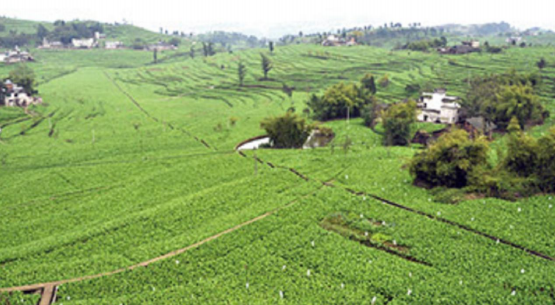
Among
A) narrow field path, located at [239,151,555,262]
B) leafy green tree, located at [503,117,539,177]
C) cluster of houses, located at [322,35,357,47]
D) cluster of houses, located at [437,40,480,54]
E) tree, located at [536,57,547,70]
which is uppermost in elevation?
cluster of houses, located at [322,35,357,47]

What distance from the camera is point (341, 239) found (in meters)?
32.8

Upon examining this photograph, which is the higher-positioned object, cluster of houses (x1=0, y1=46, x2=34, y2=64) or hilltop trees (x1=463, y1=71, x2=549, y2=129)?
cluster of houses (x1=0, y1=46, x2=34, y2=64)

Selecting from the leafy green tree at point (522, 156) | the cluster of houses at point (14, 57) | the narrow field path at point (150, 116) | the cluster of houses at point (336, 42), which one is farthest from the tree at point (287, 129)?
the cluster of houses at point (14, 57)

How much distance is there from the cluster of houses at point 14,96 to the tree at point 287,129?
211 ft

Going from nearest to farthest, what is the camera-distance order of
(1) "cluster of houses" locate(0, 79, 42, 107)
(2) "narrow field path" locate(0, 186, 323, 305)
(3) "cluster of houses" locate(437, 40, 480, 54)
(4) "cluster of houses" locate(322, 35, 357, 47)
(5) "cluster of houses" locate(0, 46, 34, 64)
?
(2) "narrow field path" locate(0, 186, 323, 305) → (1) "cluster of houses" locate(0, 79, 42, 107) → (3) "cluster of houses" locate(437, 40, 480, 54) → (5) "cluster of houses" locate(0, 46, 34, 64) → (4) "cluster of houses" locate(322, 35, 357, 47)

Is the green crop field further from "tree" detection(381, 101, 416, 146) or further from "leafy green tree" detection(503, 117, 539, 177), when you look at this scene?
"leafy green tree" detection(503, 117, 539, 177)

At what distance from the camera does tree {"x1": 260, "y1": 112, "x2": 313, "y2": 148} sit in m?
62.2

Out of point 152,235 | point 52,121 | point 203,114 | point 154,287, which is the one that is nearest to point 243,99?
point 203,114

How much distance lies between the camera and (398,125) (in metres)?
62.4

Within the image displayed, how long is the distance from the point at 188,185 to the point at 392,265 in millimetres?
26748

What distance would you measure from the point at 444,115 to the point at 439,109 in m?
1.46

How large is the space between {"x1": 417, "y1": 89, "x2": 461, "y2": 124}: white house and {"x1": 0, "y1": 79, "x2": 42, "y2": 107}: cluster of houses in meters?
88.4

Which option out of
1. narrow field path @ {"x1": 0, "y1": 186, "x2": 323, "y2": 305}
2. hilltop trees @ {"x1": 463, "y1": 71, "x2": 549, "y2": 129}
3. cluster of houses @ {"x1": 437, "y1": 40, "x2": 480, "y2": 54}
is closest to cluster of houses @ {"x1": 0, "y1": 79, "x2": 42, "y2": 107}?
narrow field path @ {"x1": 0, "y1": 186, "x2": 323, "y2": 305}

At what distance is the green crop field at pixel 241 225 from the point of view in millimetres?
27188
